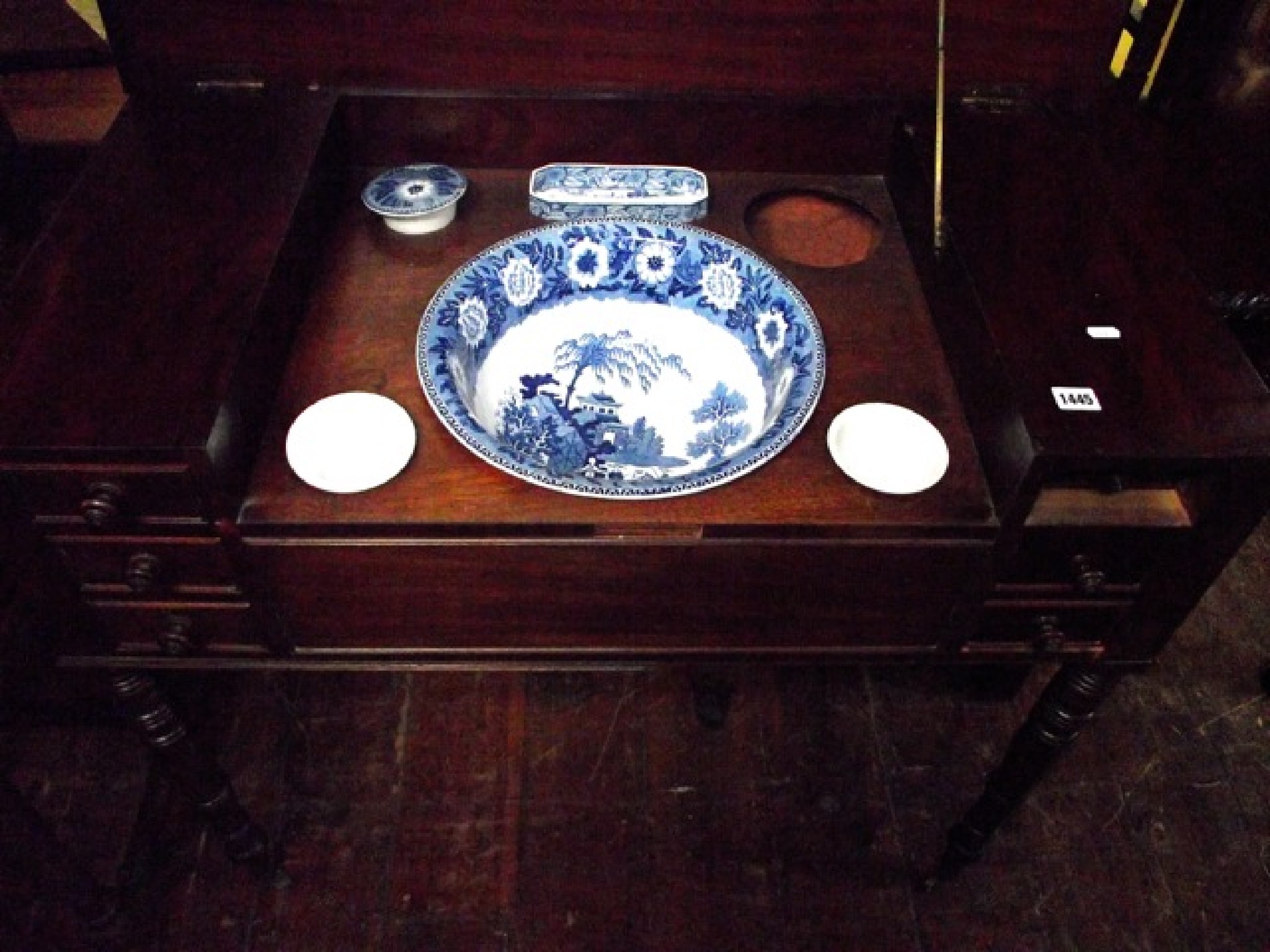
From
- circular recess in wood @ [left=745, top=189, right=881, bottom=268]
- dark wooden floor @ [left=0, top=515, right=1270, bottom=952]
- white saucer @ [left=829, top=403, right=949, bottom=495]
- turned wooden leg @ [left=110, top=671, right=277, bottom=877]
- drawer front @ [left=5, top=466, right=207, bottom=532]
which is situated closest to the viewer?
drawer front @ [left=5, top=466, right=207, bottom=532]

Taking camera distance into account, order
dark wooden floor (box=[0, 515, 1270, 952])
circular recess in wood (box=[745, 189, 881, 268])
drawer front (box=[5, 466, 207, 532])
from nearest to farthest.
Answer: drawer front (box=[5, 466, 207, 532]) → circular recess in wood (box=[745, 189, 881, 268]) → dark wooden floor (box=[0, 515, 1270, 952])

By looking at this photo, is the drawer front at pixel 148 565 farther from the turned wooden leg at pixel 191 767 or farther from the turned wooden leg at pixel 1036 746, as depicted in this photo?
the turned wooden leg at pixel 1036 746

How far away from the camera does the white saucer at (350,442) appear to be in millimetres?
806

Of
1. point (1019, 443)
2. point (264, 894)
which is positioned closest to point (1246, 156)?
point (1019, 443)

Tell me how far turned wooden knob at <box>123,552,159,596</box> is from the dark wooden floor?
586mm

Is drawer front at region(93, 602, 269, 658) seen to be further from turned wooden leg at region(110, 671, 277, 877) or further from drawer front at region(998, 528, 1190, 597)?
Answer: drawer front at region(998, 528, 1190, 597)

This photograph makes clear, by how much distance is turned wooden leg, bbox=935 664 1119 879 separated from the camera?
3.17ft

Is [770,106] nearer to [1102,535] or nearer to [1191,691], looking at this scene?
[1102,535]

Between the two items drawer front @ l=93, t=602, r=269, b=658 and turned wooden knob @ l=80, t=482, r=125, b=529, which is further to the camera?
drawer front @ l=93, t=602, r=269, b=658

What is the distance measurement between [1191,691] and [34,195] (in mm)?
2026

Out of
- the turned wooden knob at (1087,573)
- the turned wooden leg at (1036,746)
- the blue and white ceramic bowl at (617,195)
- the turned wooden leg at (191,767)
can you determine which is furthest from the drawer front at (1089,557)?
the turned wooden leg at (191,767)

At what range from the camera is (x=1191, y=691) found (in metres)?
1.52

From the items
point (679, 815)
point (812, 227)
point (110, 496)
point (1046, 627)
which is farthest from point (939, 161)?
point (679, 815)

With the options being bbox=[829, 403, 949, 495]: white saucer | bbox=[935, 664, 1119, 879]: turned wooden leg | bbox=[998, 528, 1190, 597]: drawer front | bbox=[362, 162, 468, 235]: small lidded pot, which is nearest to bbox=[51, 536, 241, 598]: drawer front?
bbox=[362, 162, 468, 235]: small lidded pot
